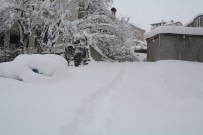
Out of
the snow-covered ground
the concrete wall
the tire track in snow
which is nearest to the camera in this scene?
the snow-covered ground

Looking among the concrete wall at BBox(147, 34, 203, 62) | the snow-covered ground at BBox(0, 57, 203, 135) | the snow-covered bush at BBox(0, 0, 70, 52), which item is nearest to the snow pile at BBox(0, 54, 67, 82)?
the snow-covered ground at BBox(0, 57, 203, 135)

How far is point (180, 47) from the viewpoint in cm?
1833

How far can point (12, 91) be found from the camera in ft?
22.1

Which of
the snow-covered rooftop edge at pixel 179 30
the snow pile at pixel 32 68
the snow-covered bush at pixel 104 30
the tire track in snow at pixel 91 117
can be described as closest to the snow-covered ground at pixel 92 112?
the tire track in snow at pixel 91 117

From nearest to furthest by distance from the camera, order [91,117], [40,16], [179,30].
Result: [91,117] → [40,16] → [179,30]

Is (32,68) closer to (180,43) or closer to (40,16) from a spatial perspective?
(40,16)

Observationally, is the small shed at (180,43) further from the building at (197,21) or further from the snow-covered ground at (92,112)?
the snow-covered ground at (92,112)

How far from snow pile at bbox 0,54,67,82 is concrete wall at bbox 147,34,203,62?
10219 millimetres

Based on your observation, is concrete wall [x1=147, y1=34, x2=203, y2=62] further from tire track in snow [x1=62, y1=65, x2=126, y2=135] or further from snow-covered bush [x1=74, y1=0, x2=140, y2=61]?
tire track in snow [x1=62, y1=65, x2=126, y2=135]

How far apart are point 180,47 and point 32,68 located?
12147 mm

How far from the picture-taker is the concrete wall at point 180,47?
18.2m

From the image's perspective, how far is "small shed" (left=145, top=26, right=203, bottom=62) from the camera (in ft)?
59.7

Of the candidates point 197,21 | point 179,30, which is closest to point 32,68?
point 179,30

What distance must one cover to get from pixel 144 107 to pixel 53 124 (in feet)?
9.77
